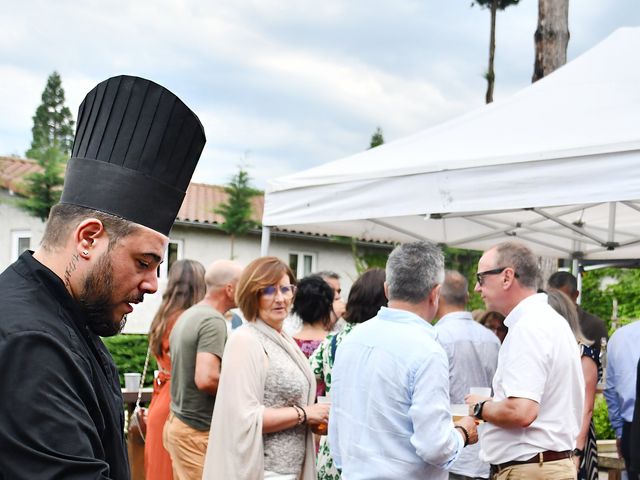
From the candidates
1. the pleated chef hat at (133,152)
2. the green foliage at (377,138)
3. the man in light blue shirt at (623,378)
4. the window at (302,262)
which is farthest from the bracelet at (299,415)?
the green foliage at (377,138)

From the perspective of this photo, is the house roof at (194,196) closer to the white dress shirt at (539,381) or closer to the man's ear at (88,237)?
the white dress shirt at (539,381)

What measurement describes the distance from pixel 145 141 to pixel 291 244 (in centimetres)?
2035

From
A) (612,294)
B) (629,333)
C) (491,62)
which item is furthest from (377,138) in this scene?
(629,333)

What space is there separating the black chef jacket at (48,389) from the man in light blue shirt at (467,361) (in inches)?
122

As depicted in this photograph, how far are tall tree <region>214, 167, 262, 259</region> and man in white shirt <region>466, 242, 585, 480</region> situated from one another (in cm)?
1601

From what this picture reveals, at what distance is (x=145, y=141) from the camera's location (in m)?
1.64

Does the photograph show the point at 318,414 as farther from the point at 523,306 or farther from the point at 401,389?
the point at 523,306

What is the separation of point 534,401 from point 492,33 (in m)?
21.4

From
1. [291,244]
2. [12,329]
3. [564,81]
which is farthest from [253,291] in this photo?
[291,244]

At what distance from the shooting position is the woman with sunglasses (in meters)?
3.61

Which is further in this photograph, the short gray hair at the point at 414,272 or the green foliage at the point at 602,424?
the green foliage at the point at 602,424

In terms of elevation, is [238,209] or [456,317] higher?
[238,209]

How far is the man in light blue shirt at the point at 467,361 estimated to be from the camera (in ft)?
14.2

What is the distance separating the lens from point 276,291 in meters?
3.93
